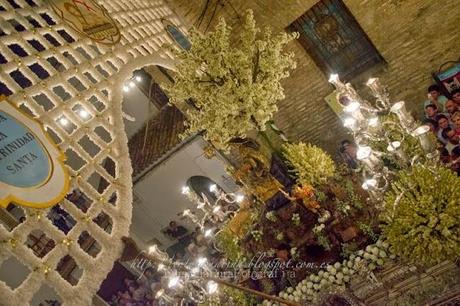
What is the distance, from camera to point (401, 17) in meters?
8.31

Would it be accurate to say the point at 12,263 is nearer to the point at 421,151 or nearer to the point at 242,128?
the point at 242,128

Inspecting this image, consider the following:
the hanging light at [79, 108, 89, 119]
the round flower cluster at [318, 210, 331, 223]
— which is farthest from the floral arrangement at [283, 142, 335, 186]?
the hanging light at [79, 108, 89, 119]

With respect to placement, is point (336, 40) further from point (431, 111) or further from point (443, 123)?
point (443, 123)

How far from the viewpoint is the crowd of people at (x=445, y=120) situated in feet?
22.7

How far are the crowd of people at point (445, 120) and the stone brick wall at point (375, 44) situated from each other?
54 centimetres

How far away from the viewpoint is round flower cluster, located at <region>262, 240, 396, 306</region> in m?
5.69

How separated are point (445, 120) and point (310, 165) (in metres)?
2.60

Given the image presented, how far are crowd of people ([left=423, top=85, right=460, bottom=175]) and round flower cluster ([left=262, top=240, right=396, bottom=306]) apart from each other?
185 centimetres

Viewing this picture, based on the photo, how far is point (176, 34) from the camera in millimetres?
8891

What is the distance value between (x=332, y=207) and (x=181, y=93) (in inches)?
130

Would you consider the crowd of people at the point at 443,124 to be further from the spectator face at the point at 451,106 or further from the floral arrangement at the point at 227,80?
the floral arrangement at the point at 227,80

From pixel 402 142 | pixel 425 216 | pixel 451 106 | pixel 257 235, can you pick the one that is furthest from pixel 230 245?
pixel 451 106

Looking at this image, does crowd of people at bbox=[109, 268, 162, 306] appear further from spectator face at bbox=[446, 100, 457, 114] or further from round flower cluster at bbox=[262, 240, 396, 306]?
spectator face at bbox=[446, 100, 457, 114]

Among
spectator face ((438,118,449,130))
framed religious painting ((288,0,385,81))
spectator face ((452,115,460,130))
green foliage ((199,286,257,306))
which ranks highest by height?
framed religious painting ((288,0,385,81))
